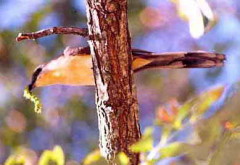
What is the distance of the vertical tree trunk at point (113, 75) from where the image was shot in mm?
370

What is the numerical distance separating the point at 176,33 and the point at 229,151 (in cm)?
88

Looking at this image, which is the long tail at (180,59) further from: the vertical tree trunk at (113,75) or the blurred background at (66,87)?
the blurred background at (66,87)

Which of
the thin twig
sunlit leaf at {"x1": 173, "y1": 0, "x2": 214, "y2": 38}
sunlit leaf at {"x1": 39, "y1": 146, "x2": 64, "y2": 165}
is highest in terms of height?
the thin twig

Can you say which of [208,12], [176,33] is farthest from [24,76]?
[208,12]

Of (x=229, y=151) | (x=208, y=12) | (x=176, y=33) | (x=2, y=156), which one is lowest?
(x=229, y=151)

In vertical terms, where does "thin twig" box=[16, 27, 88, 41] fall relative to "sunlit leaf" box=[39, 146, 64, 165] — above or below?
above

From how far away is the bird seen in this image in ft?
1.38

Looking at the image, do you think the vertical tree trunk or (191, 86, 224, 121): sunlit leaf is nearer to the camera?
(191, 86, 224, 121): sunlit leaf

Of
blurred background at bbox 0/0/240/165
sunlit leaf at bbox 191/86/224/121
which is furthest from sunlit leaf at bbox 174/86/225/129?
blurred background at bbox 0/0/240/165

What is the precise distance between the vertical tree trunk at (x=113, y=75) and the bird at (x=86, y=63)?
1.5 inches

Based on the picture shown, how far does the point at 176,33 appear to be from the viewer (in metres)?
1.09

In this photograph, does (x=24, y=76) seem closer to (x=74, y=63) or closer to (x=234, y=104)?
(x=74, y=63)

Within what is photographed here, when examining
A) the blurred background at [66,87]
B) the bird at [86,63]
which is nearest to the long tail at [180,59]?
the bird at [86,63]

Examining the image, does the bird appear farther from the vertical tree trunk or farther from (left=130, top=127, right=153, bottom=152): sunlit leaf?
(left=130, top=127, right=153, bottom=152): sunlit leaf
